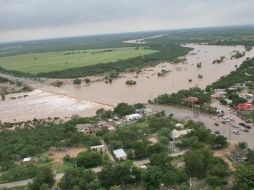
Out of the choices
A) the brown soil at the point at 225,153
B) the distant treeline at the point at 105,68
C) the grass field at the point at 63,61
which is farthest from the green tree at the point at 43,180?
the grass field at the point at 63,61

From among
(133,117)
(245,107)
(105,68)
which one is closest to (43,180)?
(133,117)

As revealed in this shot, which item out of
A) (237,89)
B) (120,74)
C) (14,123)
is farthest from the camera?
(120,74)

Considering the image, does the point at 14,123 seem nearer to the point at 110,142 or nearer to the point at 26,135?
the point at 26,135

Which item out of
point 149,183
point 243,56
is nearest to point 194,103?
point 149,183

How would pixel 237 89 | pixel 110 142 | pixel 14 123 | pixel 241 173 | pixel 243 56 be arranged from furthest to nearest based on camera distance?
1. pixel 243 56
2. pixel 237 89
3. pixel 14 123
4. pixel 110 142
5. pixel 241 173

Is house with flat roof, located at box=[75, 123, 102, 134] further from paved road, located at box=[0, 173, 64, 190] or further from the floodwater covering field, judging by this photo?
paved road, located at box=[0, 173, 64, 190]

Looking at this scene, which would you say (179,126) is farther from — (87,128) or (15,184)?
(15,184)

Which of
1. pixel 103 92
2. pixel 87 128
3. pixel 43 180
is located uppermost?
pixel 43 180
